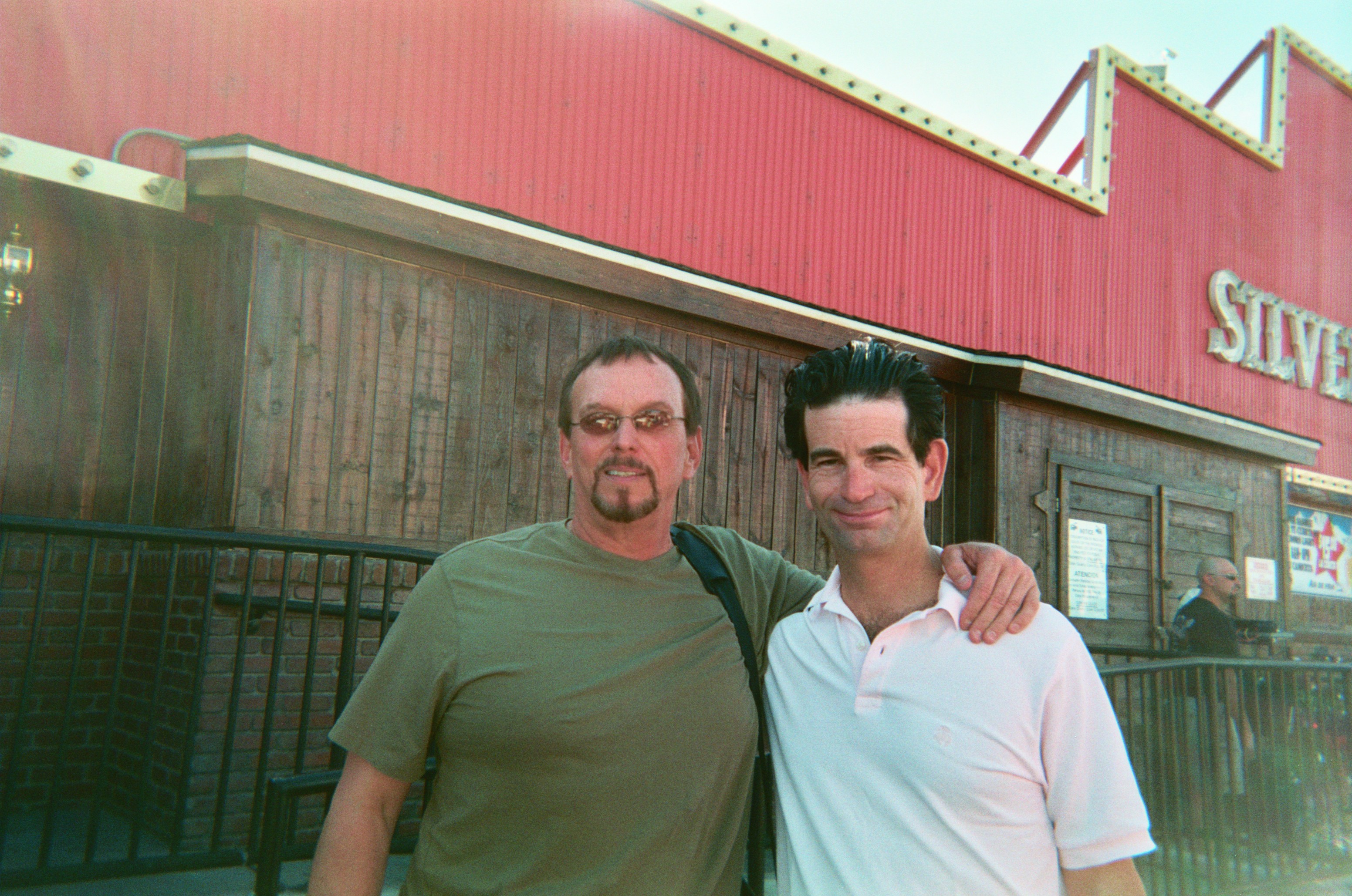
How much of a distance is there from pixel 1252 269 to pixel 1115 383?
532 centimetres

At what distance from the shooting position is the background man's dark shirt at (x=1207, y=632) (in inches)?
278

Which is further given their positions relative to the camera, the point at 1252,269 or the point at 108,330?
the point at 1252,269

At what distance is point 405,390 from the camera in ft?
17.0

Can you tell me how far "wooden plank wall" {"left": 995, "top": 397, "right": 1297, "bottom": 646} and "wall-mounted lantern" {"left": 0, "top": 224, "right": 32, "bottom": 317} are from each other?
274 inches

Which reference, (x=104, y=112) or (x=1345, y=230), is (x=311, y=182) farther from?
(x=1345, y=230)

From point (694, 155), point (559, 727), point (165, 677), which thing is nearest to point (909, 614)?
point (559, 727)

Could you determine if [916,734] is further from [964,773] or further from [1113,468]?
[1113,468]

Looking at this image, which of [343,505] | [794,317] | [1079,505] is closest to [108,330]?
[343,505]

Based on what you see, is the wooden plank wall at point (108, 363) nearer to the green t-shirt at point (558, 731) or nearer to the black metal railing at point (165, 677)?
the black metal railing at point (165, 677)

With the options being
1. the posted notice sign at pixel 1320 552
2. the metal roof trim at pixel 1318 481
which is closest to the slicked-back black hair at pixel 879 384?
the posted notice sign at pixel 1320 552

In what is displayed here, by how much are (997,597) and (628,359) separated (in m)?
1.06

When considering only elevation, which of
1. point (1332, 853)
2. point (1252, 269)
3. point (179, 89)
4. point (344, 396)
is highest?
point (1252, 269)

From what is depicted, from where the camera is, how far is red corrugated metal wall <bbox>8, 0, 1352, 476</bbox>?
487 centimetres

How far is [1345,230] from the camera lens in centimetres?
1405
